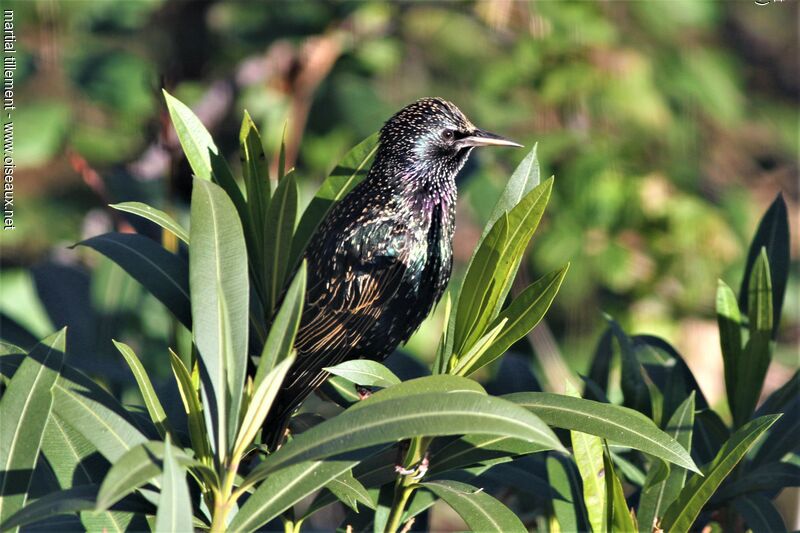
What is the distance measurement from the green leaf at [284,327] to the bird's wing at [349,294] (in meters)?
0.47

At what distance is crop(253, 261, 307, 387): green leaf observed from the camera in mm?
861

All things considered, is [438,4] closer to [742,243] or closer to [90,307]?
[742,243]

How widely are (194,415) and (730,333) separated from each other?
0.77 metres

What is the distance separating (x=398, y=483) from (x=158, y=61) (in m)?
3.00

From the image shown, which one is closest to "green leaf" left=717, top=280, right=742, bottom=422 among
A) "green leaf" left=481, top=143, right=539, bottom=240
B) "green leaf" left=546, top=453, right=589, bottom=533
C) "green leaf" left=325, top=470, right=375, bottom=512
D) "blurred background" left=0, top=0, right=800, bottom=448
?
"green leaf" left=546, top=453, right=589, bottom=533

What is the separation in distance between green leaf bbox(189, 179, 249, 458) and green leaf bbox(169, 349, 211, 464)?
0.6 inches

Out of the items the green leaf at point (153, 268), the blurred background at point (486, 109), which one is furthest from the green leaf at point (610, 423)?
the blurred background at point (486, 109)

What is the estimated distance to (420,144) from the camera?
5.29 ft

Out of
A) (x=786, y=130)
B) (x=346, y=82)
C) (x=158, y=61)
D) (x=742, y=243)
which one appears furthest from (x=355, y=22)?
(x=786, y=130)

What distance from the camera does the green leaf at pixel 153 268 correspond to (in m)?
1.14

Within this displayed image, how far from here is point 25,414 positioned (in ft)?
3.23

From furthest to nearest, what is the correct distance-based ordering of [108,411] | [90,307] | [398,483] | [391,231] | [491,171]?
[491,171]
[90,307]
[391,231]
[398,483]
[108,411]

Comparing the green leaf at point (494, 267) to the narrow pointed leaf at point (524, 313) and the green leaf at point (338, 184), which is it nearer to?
the narrow pointed leaf at point (524, 313)

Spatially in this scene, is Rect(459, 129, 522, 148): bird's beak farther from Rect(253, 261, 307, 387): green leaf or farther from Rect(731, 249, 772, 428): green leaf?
Rect(253, 261, 307, 387): green leaf
